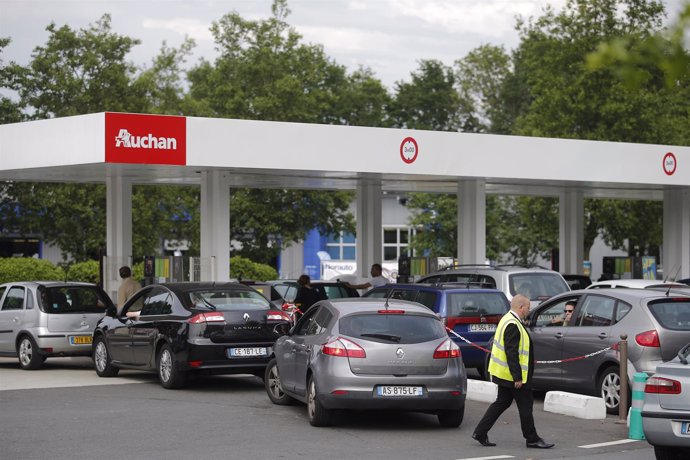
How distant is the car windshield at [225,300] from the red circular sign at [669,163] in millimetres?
15841

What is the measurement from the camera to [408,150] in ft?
84.5

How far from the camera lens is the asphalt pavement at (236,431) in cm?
1182

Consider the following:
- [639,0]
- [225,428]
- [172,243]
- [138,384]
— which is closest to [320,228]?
[172,243]

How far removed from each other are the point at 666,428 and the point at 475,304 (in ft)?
26.5

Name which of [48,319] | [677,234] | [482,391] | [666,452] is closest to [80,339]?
[48,319]

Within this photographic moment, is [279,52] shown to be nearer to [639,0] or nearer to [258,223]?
[258,223]

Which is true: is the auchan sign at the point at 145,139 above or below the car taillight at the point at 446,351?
above

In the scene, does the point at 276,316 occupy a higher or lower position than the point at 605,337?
higher

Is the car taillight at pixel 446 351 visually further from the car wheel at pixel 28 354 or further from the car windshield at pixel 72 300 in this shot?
the car wheel at pixel 28 354

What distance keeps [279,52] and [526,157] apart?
82.7 ft

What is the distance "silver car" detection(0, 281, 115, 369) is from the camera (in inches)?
798

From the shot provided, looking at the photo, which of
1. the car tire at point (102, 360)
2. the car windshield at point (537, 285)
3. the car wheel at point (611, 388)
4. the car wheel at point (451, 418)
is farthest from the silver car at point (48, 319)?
the car wheel at point (611, 388)

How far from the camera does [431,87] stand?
8662cm

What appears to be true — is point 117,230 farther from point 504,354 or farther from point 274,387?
point 504,354
